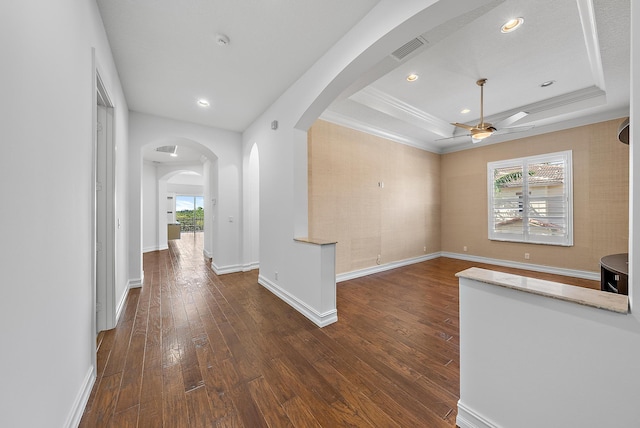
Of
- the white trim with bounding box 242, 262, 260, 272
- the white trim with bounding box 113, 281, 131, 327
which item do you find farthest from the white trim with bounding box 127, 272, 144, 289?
the white trim with bounding box 242, 262, 260, 272

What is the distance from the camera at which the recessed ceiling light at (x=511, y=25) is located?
223 cm

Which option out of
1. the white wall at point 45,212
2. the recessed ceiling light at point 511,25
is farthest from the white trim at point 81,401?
the recessed ceiling light at point 511,25

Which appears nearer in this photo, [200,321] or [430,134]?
[200,321]

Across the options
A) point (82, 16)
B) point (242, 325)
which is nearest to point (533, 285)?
point (242, 325)

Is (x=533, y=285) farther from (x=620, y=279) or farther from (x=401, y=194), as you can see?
(x=401, y=194)

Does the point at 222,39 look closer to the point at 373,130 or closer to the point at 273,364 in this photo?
the point at 273,364

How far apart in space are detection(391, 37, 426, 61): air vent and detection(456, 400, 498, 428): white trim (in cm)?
283

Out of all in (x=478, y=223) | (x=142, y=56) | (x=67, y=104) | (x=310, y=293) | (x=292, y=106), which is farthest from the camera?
(x=478, y=223)

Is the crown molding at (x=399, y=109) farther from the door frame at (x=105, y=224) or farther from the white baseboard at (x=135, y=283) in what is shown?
the white baseboard at (x=135, y=283)

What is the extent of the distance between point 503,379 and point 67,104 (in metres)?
2.88

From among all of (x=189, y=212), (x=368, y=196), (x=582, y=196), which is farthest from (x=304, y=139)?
(x=189, y=212)

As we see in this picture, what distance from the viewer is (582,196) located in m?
4.30

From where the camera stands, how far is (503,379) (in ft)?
3.90

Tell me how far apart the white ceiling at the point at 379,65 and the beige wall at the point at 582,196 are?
406 millimetres
